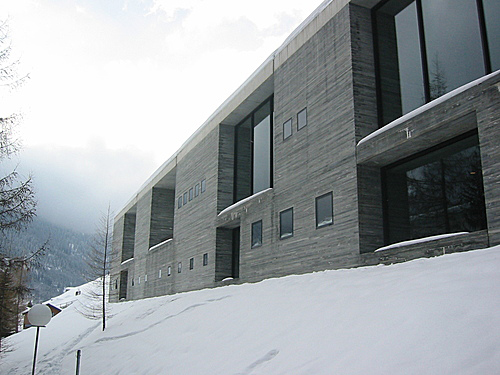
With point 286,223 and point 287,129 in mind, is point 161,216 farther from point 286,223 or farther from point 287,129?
point 286,223

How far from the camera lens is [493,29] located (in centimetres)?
1097

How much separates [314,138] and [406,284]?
7952mm

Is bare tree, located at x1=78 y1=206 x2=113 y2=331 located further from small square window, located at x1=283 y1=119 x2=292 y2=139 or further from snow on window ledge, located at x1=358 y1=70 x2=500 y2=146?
snow on window ledge, located at x1=358 y1=70 x2=500 y2=146

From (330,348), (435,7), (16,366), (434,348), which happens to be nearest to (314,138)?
(435,7)

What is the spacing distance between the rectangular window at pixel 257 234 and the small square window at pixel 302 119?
424 cm

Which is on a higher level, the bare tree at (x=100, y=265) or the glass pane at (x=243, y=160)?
the glass pane at (x=243, y=160)

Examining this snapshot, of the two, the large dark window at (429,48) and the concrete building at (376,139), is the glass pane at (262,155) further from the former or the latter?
the large dark window at (429,48)

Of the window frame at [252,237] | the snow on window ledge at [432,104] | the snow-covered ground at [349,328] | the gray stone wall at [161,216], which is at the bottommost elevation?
the snow-covered ground at [349,328]

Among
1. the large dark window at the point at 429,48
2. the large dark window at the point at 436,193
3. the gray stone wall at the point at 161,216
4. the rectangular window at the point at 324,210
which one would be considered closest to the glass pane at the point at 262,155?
the rectangular window at the point at 324,210

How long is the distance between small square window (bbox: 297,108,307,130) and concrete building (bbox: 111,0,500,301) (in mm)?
39

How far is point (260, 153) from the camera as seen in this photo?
859 inches

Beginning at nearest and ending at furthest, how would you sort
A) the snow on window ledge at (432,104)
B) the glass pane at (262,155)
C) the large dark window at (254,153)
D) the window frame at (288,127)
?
the snow on window ledge at (432,104) < the window frame at (288,127) < the glass pane at (262,155) < the large dark window at (254,153)

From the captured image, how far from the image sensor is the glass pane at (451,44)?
1145 centimetres

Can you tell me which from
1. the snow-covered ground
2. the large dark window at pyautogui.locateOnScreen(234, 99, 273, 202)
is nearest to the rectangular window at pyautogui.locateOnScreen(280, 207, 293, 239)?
the snow-covered ground
